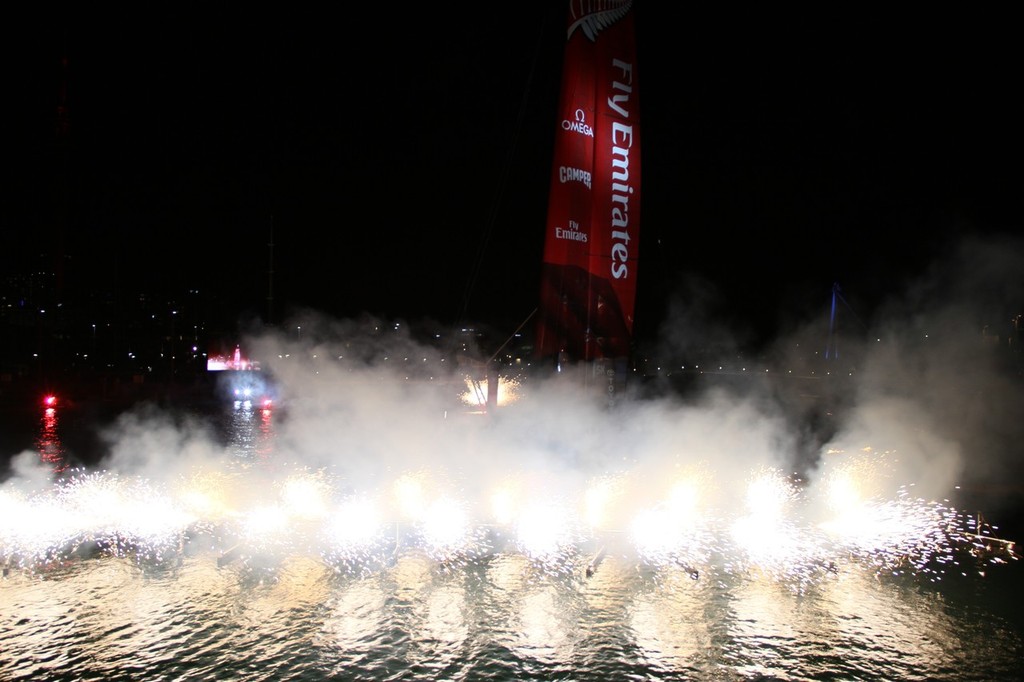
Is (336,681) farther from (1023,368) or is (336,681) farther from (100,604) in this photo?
(1023,368)

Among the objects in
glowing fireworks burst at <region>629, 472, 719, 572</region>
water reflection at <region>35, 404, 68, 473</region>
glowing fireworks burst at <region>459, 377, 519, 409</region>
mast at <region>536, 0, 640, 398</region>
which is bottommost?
glowing fireworks burst at <region>629, 472, 719, 572</region>

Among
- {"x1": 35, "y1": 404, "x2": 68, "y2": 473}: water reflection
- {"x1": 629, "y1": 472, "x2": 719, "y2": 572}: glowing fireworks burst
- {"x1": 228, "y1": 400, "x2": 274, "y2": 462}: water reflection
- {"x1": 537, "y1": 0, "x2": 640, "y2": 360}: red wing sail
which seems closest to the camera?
{"x1": 629, "y1": 472, "x2": 719, "y2": 572}: glowing fireworks burst

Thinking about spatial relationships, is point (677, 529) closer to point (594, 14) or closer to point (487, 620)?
point (487, 620)

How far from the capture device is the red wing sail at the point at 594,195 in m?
14.7

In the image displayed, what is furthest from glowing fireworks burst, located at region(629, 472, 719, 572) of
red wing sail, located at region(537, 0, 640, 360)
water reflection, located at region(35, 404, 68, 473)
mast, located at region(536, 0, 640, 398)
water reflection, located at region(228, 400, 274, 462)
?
water reflection, located at region(35, 404, 68, 473)

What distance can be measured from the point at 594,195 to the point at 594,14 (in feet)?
12.1

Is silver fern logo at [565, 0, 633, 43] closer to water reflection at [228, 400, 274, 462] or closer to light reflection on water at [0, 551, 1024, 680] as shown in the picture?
light reflection on water at [0, 551, 1024, 680]

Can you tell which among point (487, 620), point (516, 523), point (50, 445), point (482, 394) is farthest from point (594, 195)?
point (50, 445)

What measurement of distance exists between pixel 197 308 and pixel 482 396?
152ft

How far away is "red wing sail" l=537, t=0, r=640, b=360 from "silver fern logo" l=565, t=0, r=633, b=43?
0.8 inches

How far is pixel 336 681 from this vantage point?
592 cm

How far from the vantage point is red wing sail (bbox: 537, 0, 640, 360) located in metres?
14.7

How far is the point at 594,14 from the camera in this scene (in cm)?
1481

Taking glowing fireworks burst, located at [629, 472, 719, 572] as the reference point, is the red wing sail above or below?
above
